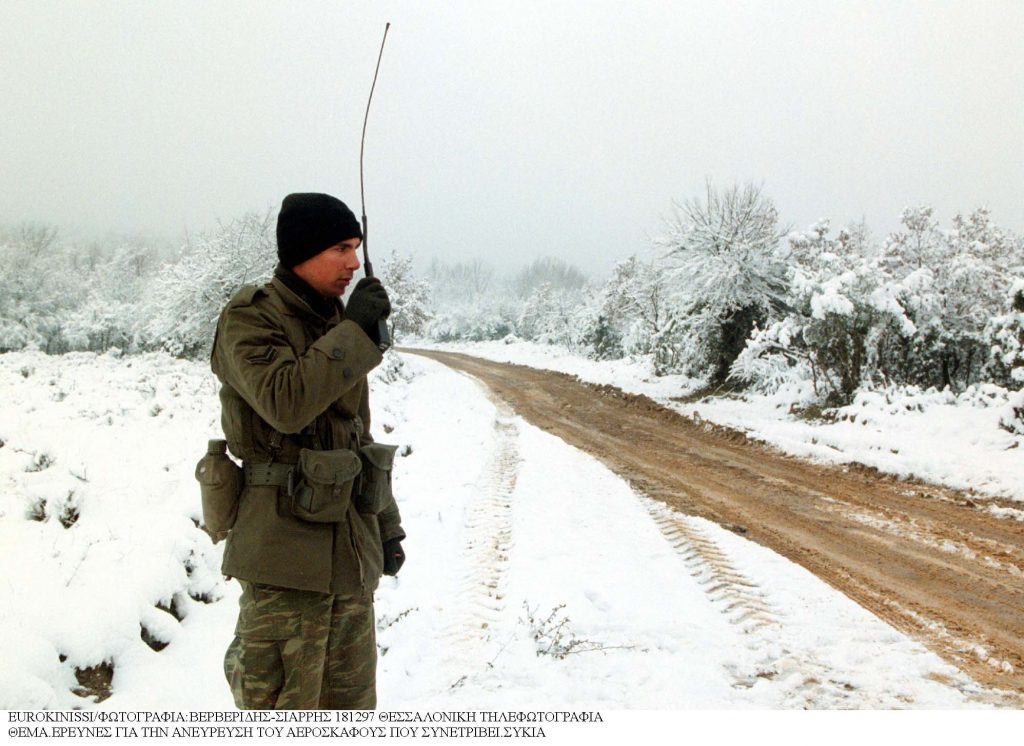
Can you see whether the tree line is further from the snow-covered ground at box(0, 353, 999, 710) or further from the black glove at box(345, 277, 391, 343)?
the black glove at box(345, 277, 391, 343)

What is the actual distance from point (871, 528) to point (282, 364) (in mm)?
6305

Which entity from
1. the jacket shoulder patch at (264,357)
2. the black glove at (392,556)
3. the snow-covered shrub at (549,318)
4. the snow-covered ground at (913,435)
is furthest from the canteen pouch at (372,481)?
the snow-covered shrub at (549,318)

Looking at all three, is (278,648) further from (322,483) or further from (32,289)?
(32,289)

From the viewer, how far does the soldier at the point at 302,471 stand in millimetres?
1794

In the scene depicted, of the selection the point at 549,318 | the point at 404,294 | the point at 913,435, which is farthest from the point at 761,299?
the point at 549,318

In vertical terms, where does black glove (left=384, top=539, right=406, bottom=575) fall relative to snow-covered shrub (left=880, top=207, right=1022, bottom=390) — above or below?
below

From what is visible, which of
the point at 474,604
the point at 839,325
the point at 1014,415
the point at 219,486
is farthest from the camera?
the point at 839,325

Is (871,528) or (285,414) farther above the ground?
(285,414)

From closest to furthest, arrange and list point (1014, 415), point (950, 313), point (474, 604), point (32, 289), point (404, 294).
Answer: point (474, 604), point (1014, 415), point (950, 313), point (32, 289), point (404, 294)

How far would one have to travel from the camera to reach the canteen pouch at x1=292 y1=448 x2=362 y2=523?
6.07ft

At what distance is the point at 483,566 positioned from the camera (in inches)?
190

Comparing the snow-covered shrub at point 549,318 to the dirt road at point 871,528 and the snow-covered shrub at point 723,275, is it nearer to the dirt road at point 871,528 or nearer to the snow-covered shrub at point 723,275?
the snow-covered shrub at point 723,275

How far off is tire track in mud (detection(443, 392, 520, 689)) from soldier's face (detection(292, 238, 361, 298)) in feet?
7.36

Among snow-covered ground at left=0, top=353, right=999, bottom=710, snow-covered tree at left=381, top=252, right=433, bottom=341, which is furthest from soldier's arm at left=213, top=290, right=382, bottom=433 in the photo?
snow-covered tree at left=381, top=252, right=433, bottom=341
